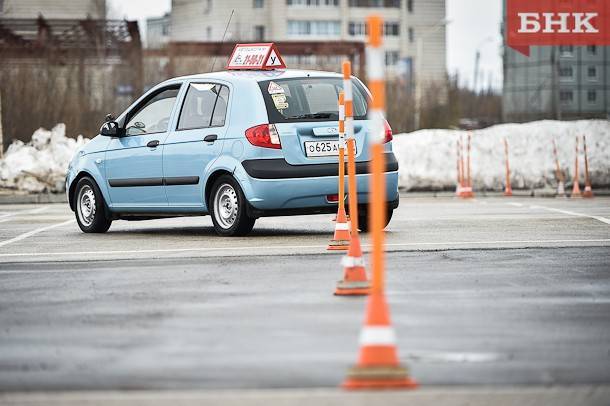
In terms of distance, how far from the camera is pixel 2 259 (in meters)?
12.6

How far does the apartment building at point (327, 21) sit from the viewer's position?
119875 millimetres

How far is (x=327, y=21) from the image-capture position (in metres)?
123

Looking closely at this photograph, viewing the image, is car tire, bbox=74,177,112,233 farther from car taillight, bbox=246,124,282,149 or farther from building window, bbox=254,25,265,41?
building window, bbox=254,25,265,41

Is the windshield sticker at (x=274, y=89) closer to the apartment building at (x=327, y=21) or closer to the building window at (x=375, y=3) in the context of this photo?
the apartment building at (x=327, y=21)

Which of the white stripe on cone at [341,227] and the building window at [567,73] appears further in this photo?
the building window at [567,73]

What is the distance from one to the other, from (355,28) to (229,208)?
362 feet

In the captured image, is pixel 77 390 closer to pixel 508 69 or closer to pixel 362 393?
pixel 362 393

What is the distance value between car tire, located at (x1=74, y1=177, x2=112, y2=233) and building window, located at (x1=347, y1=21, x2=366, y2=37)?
107 m

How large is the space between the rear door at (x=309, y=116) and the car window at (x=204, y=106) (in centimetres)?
54

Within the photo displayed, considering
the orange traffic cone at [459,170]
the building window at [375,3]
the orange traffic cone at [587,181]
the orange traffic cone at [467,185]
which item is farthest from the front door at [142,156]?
the building window at [375,3]

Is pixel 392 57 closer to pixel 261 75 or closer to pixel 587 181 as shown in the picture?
pixel 587 181

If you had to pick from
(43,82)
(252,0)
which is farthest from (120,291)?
(252,0)

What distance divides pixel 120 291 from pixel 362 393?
4.22m

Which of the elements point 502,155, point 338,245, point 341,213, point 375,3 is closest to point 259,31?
point 375,3
